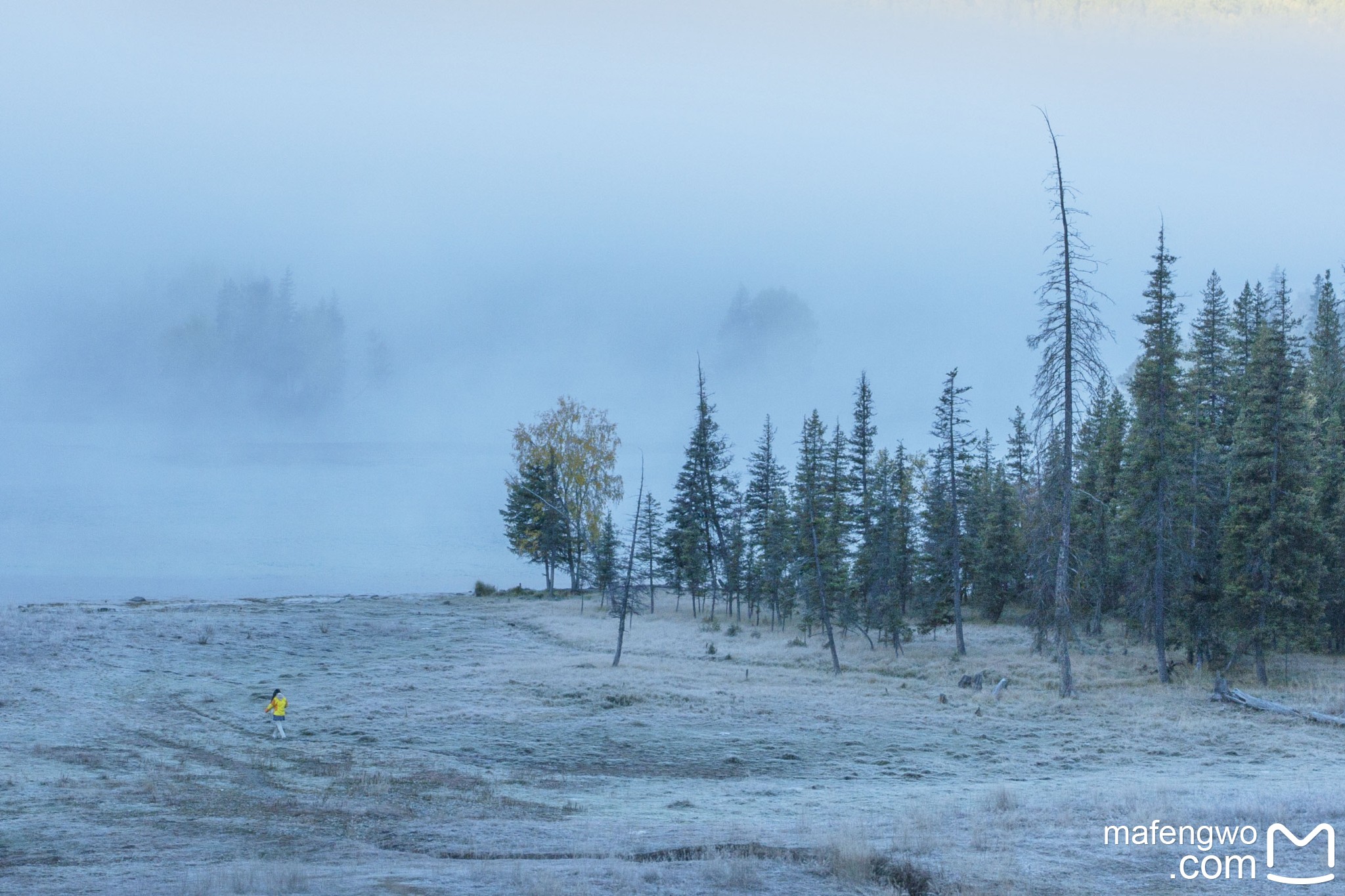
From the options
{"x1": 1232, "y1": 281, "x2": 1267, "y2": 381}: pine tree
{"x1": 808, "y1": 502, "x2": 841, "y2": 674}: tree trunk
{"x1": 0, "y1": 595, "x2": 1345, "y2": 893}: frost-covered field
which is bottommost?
A: {"x1": 0, "y1": 595, "x2": 1345, "y2": 893}: frost-covered field

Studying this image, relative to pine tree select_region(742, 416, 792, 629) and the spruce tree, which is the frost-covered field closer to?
the spruce tree

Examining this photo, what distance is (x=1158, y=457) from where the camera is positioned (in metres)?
33.9

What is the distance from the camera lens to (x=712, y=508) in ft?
213

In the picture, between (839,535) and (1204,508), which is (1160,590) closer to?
(1204,508)

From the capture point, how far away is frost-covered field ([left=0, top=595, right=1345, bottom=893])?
10.7 m

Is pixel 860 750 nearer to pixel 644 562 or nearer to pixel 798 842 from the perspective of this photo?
pixel 798 842

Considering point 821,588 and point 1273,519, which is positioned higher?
point 1273,519

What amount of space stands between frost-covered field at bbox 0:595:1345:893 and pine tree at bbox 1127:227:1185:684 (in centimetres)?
357

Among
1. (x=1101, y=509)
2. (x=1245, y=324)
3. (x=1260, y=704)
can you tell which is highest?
(x=1245, y=324)

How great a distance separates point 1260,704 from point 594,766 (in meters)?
21.6

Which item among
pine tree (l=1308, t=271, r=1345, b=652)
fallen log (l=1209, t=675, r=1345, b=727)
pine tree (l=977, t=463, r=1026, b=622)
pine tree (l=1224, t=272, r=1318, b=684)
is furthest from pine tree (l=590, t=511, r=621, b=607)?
pine tree (l=1308, t=271, r=1345, b=652)

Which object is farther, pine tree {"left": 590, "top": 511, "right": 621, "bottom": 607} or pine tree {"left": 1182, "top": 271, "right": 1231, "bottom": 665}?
pine tree {"left": 590, "top": 511, "right": 621, "bottom": 607}

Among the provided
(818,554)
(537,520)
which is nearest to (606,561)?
(818,554)

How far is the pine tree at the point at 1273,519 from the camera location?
32.8 metres
